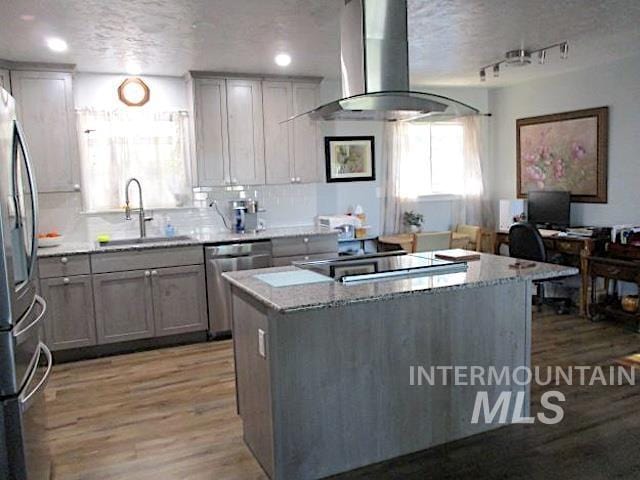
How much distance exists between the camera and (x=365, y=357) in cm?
261

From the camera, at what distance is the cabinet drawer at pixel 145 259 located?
4391 millimetres

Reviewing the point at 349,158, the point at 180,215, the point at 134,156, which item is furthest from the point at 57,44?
the point at 349,158

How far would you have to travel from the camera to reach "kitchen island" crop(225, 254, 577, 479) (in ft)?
8.05

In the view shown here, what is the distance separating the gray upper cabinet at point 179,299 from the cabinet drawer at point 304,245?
2.38 ft

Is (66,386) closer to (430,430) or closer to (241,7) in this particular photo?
(430,430)

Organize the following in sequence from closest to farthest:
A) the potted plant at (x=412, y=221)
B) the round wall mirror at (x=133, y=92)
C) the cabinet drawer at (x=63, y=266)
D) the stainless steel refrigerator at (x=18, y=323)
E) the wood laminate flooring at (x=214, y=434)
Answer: the stainless steel refrigerator at (x=18, y=323), the wood laminate flooring at (x=214, y=434), the cabinet drawer at (x=63, y=266), the round wall mirror at (x=133, y=92), the potted plant at (x=412, y=221)

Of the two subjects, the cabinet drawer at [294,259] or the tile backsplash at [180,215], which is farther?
the cabinet drawer at [294,259]

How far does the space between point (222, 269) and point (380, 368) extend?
2424 millimetres

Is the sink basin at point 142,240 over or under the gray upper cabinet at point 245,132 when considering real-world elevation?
under

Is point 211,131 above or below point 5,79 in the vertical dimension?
below

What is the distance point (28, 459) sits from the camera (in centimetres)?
214

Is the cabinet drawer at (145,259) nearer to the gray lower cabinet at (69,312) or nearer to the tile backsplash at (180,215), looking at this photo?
the gray lower cabinet at (69,312)

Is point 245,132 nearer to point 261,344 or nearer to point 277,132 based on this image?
point 277,132

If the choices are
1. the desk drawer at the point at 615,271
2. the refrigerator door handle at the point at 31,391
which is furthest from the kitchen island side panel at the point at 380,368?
the desk drawer at the point at 615,271
